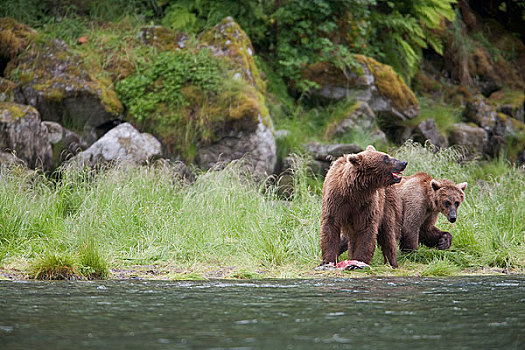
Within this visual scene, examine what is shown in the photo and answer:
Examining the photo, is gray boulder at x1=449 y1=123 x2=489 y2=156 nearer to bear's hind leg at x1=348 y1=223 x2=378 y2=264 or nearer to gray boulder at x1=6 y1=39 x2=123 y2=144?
gray boulder at x1=6 y1=39 x2=123 y2=144

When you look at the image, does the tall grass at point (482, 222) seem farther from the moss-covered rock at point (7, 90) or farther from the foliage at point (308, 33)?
the moss-covered rock at point (7, 90)

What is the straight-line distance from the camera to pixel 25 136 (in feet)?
31.6

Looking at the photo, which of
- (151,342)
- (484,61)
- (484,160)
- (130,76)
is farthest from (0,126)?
(484,61)

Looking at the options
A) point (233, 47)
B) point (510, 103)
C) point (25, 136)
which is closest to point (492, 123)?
point (510, 103)

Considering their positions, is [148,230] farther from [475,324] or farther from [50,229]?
[475,324]

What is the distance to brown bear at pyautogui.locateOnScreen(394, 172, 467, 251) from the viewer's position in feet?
22.5

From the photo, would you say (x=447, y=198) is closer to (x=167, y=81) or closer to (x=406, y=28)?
(x=167, y=81)

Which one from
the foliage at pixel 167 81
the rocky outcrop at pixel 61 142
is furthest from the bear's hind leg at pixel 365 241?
the foliage at pixel 167 81

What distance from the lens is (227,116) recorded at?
11.5 meters

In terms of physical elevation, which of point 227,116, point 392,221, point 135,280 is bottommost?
point 135,280

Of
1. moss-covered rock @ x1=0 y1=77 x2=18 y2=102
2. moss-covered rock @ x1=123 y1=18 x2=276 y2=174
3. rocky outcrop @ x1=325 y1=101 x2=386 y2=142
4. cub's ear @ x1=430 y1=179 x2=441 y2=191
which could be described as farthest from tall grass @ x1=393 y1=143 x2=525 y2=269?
moss-covered rock @ x1=0 y1=77 x2=18 y2=102

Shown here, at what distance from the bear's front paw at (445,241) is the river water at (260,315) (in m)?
1.96

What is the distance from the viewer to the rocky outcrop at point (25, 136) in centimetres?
949

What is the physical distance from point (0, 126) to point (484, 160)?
11.2 m
